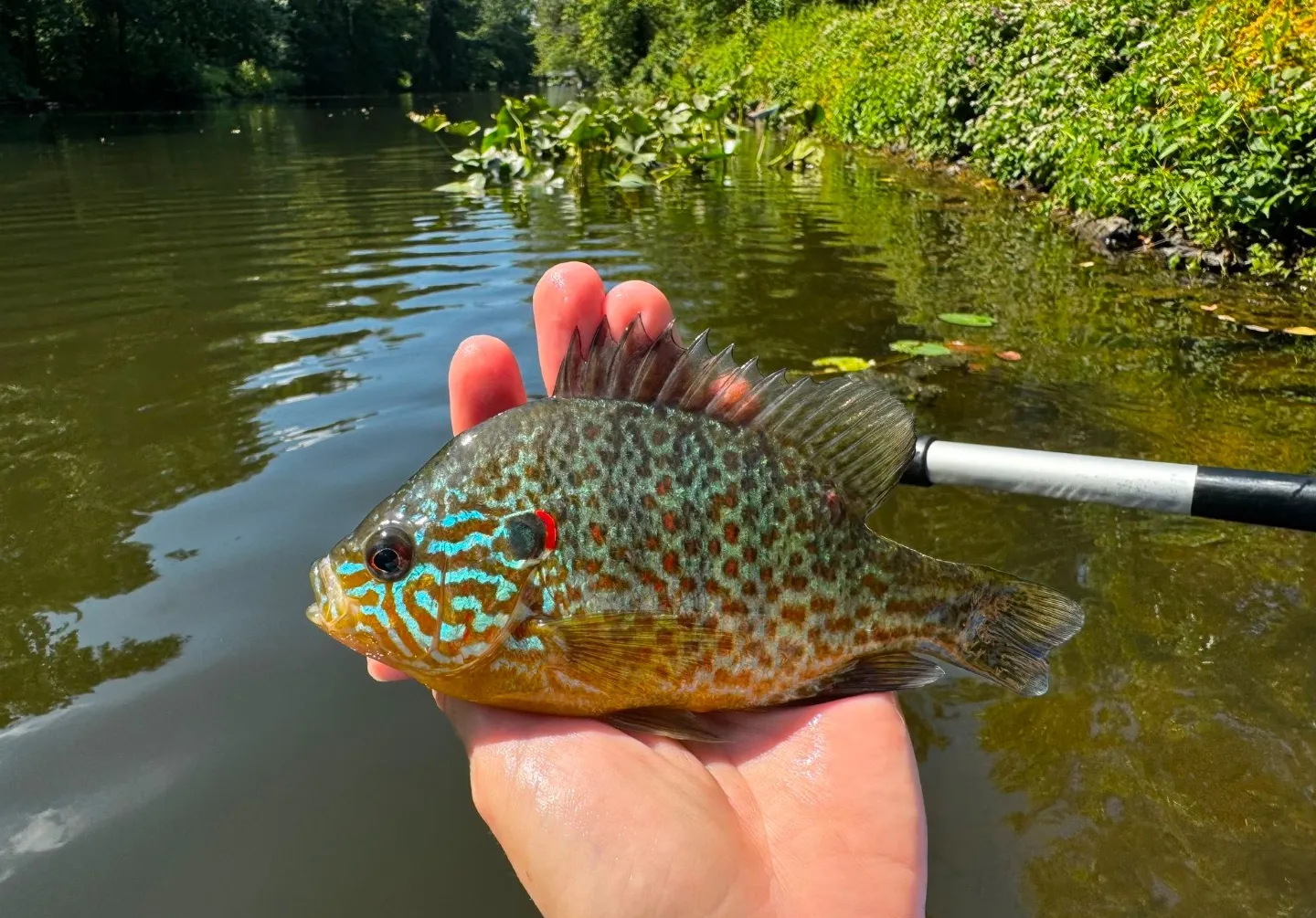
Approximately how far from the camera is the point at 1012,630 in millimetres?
2684

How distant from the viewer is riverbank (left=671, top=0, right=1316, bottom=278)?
9.09 meters

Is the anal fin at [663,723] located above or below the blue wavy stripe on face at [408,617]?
below

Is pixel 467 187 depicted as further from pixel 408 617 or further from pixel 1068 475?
pixel 408 617

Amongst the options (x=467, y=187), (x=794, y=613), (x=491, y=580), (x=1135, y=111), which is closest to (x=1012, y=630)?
(x=794, y=613)

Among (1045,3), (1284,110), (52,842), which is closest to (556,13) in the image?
(1045,3)

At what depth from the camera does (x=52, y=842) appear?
291 centimetres

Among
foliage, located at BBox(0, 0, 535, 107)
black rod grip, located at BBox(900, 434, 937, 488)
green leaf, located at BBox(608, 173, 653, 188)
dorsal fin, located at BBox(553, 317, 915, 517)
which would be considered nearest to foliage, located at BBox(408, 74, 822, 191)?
green leaf, located at BBox(608, 173, 653, 188)

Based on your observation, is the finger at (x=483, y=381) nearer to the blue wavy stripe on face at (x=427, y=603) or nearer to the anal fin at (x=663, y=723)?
the blue wavy stripe on face at (x=427, y=603)

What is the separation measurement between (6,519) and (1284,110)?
1084 cm

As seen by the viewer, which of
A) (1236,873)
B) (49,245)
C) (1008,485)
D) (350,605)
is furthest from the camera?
(49,245)

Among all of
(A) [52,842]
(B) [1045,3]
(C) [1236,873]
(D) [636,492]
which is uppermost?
(B) [1045,3]

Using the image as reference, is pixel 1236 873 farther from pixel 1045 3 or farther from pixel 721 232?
pixel 1045 3

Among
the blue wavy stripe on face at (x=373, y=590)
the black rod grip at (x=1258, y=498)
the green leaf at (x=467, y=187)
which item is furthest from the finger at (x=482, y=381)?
the green leaf at (x=467, y=187)

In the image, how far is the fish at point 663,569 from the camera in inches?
92.9
